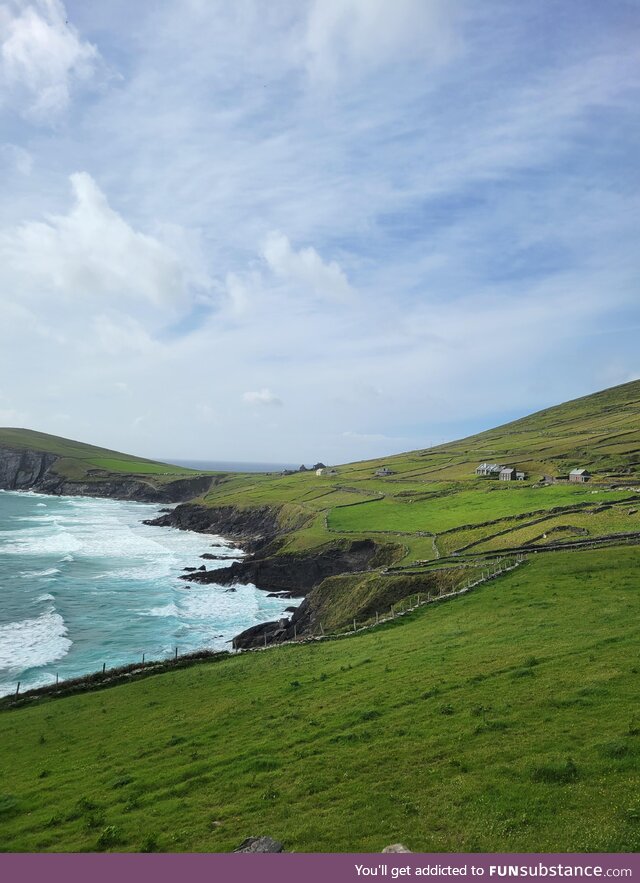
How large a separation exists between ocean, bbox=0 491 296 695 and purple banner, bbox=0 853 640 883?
1492 inches

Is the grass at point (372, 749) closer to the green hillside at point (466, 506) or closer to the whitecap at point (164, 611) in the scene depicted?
the green hillside at point (466, 506)

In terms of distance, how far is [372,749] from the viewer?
19.0m

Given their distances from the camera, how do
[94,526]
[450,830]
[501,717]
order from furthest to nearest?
[94,526] → [501,717] → [450,830]

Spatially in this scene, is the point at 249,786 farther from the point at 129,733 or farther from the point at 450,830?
the point at 129,733

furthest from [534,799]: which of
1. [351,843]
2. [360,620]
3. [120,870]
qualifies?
[360,620]

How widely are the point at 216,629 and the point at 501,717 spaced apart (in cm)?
4905

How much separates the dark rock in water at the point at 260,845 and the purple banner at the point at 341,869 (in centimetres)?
91

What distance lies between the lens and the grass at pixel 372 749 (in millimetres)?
14086

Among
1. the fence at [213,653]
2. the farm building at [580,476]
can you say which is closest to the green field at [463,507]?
the farm building at [580,476]

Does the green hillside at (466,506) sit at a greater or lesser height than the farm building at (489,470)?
lesser

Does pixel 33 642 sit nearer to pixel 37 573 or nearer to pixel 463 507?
pixel 37 573

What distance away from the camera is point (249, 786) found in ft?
59.3

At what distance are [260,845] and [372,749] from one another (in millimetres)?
6566

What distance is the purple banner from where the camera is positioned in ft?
36.6
